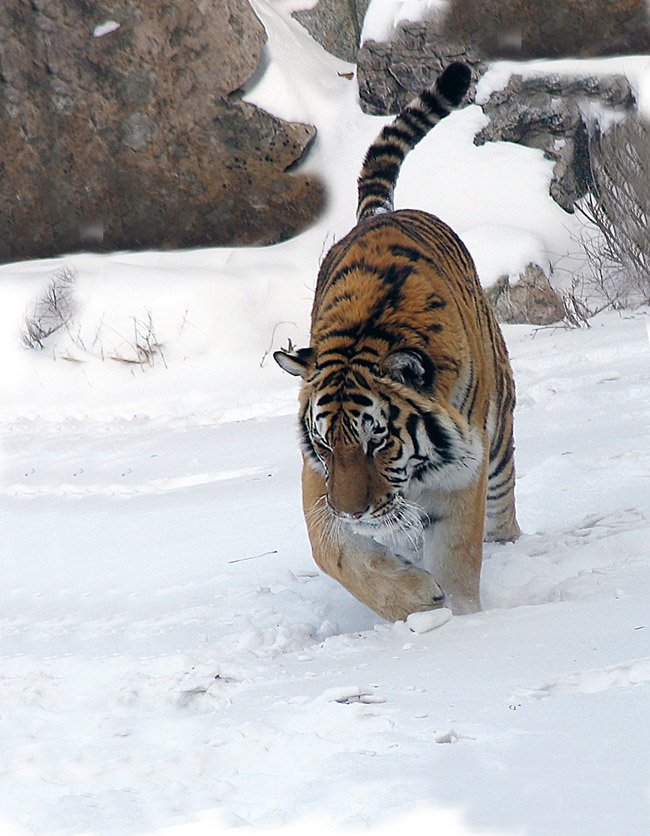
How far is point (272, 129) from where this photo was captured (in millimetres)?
9945

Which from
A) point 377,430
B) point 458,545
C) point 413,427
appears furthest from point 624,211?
point 377,430

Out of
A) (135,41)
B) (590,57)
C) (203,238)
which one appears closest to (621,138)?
(590,57)

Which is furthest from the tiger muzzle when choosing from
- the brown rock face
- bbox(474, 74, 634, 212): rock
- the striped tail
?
bbox(474, 74, 634, 212): rock

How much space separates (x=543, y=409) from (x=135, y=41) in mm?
6396

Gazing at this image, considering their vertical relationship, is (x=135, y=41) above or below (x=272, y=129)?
above

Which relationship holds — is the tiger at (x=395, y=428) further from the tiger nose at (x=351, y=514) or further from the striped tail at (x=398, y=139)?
the striped tail at (x=398, y=139)

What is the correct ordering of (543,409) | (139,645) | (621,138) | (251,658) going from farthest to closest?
(621,138) → (543,409) → (139,645) → (251,658)

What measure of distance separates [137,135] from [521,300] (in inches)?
167

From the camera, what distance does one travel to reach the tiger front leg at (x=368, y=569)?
278 centimetres

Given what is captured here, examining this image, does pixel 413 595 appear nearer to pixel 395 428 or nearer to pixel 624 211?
pixel 395 428

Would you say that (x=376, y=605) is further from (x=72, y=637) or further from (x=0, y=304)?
(x=0, y=304)

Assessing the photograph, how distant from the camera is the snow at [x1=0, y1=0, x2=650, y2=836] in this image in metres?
1.51

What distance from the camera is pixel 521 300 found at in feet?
28.3

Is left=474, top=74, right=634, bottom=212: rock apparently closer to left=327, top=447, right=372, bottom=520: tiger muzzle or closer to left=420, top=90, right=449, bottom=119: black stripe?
left=420, top=90, right=449, bottom=119: black stripe
